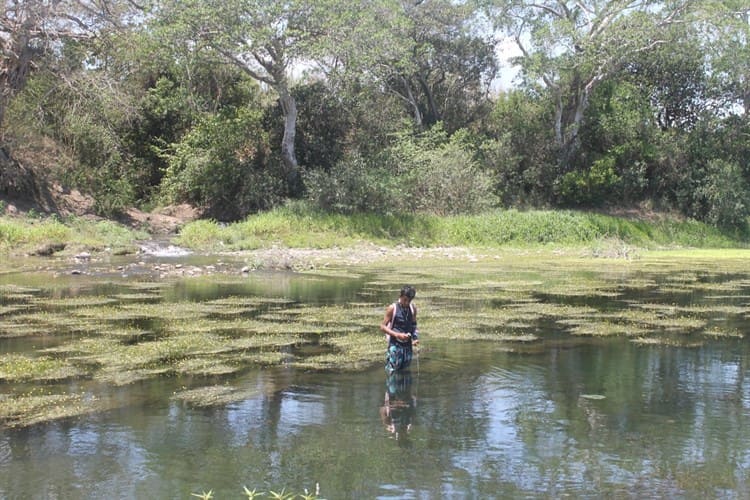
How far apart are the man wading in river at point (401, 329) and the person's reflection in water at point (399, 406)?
248mm

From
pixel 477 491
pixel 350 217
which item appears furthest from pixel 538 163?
Answer: pixel 477 491

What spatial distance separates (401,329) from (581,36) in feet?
115

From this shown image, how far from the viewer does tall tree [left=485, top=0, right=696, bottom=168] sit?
41312mm

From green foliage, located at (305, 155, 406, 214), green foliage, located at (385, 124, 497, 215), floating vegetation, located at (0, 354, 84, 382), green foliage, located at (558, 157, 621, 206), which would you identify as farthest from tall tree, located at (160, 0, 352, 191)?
floating vegetation, located at (0, 354, 84, 382)

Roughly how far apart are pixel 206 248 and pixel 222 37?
8.96m

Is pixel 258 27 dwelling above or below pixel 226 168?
above

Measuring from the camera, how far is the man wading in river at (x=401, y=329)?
11.5 metres

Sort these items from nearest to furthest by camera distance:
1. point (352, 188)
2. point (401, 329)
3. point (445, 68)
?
point (401, 329) < point (352, 188) < point (445, 68)

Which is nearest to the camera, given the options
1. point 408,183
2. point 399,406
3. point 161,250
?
point 399,406

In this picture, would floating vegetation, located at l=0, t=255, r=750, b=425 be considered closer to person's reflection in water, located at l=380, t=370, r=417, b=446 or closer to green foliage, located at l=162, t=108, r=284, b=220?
person's reflection in water, located at l=380, t=370, r=417, b=446

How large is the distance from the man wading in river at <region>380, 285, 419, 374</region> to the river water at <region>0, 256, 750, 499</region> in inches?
11.8

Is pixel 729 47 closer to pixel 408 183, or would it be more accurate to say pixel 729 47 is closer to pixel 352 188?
pixel 408 183

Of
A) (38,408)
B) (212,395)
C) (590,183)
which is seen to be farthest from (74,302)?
(590,183)

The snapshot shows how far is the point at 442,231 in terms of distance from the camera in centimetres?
3875
